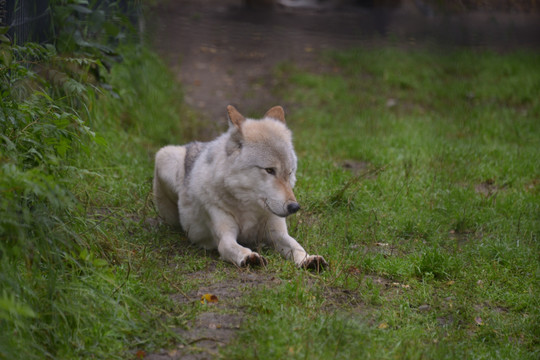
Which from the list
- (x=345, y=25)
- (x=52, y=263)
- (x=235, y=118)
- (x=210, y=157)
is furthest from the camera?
(x=210, y=157)

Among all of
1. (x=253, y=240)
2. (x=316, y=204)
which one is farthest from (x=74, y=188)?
(x=316, y=204)

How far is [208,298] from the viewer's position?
381cm

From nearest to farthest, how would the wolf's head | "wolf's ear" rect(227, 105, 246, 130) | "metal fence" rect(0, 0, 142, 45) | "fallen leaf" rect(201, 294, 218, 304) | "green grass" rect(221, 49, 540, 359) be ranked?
"green grass" rect(221, 49, 540, 359) < "fallen leaf" rect(201, 294, 218, 304) < the wolf's head < "wolf's ear" rect(227, 105, 246, 130) < "metal fence" rect(0, 0, 142, 45)

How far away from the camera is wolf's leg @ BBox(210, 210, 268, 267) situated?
4398mm

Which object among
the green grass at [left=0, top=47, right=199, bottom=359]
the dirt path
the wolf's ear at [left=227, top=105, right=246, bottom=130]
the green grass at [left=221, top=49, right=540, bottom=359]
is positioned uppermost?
the dirt path

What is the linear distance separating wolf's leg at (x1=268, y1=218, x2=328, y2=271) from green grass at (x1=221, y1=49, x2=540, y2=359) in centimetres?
18

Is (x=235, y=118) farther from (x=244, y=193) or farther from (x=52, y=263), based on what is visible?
(x=52, y=263)

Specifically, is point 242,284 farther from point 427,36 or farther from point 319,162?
point 319,162

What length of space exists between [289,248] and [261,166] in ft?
2.23

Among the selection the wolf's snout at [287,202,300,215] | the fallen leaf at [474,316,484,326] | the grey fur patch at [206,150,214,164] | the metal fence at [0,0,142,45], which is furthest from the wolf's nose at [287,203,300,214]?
the metal fence at [0,0,142,45]

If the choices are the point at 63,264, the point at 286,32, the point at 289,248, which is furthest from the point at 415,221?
the point at 63,264

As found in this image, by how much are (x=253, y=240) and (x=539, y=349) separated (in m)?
2.32

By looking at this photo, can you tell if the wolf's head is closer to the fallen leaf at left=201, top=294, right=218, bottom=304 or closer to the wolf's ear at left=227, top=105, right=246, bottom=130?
the wolf's ear at left=227, top=105, right=246, bottom=130

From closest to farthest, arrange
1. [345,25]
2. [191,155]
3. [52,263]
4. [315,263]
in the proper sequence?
[52,263] → [345,25] → [315,263] → [191,155]
